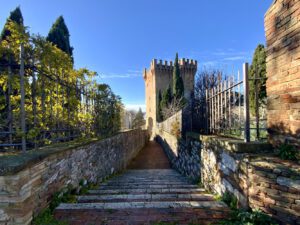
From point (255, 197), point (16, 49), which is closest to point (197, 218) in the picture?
point (255, 197)

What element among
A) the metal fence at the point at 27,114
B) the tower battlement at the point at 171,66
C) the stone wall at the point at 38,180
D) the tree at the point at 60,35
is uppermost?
the tower battlement at the point at 171,66

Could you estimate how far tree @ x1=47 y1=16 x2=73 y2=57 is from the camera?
29.4 feet

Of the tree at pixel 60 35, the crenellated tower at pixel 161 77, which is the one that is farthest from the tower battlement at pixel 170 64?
the tree at pixel 60 35

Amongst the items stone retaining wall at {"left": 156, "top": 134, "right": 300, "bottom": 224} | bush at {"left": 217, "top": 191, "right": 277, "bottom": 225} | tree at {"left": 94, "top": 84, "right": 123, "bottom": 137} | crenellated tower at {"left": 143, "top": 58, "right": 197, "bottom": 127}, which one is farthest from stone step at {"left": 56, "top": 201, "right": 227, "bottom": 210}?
crenellated tower at {"left": 143, "top": 58, "right": 197, "bottom": 127}

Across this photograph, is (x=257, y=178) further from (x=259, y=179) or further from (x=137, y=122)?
(x=137, y=122)

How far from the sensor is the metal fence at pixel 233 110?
261 centimetres

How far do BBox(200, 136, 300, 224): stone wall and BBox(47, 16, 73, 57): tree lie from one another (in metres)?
9.46

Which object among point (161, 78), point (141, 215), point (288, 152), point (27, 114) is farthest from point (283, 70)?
point (161, 78)

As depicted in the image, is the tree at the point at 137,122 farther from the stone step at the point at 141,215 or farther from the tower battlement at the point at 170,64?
the stone step at the point at 141,215

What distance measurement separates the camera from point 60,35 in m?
9.18

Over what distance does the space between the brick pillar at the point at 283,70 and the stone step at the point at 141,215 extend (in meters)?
1.29

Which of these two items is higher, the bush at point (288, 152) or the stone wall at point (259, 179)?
the bush at point (288, 152)

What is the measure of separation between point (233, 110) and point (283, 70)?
1.05 metres

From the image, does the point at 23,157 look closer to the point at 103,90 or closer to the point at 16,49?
the point at 16,49
